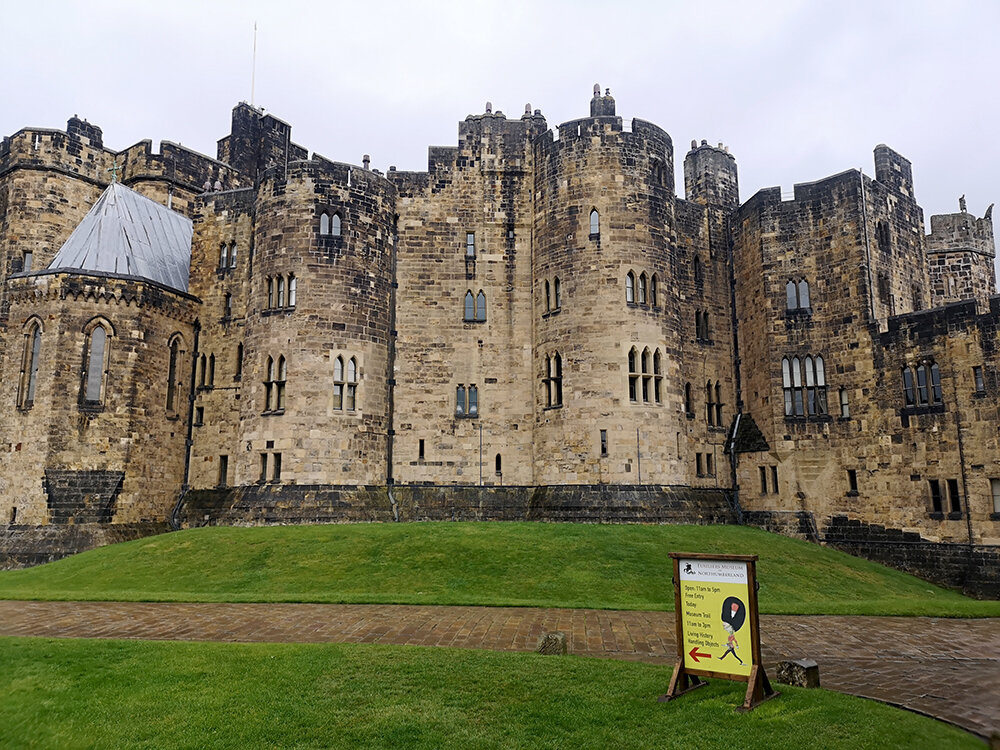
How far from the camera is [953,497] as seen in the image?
28.5 m

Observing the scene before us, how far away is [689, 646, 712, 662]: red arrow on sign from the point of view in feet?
34.2

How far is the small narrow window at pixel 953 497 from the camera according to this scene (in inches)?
1118

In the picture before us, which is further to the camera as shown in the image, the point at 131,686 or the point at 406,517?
the point at 406,517

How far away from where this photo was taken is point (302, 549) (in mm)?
25031

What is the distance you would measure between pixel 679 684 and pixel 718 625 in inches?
38.4

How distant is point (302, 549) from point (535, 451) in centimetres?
1179

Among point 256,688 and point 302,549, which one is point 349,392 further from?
point 256,688

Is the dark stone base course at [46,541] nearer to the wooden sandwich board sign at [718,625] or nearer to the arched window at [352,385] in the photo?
the arched window at [352,385]

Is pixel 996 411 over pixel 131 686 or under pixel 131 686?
over

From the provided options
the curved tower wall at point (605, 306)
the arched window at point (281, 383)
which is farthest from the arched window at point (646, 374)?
the arched window at point (281, 383)

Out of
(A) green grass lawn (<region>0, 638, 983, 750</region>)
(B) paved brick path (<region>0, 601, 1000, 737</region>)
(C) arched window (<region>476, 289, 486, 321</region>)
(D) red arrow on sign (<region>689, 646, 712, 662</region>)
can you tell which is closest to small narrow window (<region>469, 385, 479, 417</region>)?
(C) arched window (<region>476, 289, 486, 321</region>)

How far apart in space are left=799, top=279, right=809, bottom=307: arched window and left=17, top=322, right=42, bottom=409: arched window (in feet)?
110

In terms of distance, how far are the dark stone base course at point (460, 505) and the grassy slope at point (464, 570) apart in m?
1.60

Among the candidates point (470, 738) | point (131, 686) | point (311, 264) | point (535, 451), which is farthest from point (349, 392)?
point (470, 738)
